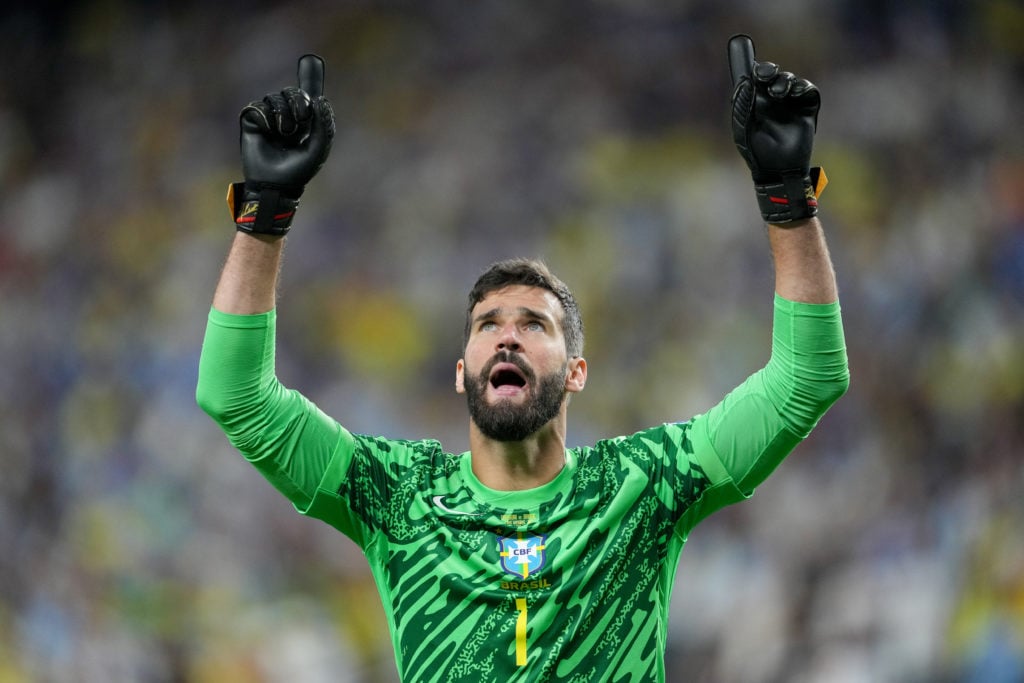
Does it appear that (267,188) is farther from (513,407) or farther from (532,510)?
(532,510)

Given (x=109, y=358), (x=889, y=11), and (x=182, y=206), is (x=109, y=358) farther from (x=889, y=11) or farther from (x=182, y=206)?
(x=889, y=11)

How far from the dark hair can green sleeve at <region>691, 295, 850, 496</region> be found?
43cm

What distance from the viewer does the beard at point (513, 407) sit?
264cm

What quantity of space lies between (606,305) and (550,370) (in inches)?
136

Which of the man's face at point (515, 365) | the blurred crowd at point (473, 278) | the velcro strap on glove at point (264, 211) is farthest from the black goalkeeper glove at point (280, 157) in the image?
the blurred crowd at point (473, 278)

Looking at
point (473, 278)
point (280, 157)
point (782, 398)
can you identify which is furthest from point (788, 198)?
point (473, 278)

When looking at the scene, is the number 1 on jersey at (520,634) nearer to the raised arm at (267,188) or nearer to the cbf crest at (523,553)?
the cbf crest at (523,553)

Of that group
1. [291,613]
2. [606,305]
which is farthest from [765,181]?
[291,613]

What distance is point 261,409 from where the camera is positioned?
248cm

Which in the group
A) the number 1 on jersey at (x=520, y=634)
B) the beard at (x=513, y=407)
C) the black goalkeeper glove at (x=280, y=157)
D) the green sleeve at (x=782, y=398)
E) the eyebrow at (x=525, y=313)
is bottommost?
the number 1 on jersey at (x=520, y=634)

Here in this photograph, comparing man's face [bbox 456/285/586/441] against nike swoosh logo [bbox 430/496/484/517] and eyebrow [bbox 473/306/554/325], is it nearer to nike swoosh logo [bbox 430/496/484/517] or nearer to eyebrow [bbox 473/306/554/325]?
eyebrow [bbox 473/306/554/325]

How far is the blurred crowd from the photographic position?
568 centimetres

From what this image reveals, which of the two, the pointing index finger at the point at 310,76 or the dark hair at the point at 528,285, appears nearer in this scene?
the pointing index finger at the point at 310,76

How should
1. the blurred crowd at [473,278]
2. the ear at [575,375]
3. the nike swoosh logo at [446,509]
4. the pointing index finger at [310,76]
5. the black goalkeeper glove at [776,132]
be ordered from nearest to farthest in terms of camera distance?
the black goalkeeper glove at [776,132] < the pointing index finger at [310,76] < the nike swoosh logo at [446,509] < the ear at [575,375] < the blurred crowd at [473,278]
